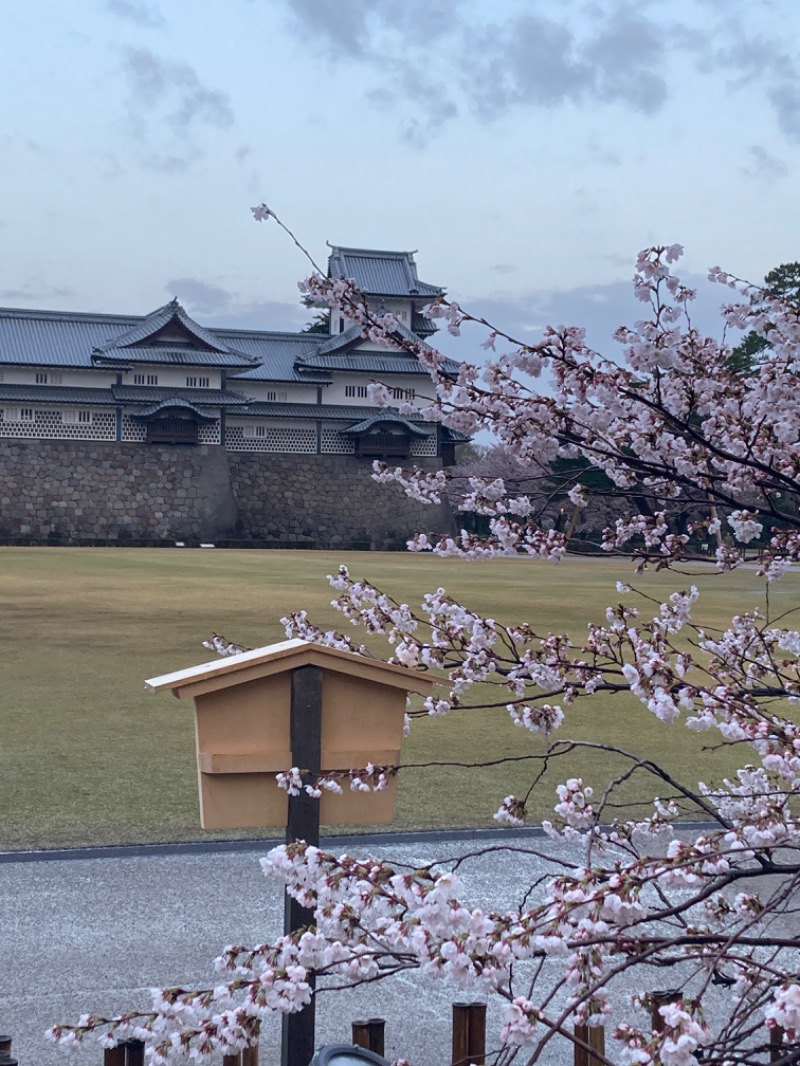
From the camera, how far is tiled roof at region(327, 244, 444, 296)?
38.0 m

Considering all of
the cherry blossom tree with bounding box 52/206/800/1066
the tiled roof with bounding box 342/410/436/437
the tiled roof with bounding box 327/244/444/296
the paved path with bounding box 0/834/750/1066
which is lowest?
the paved path with bounding box 0/834/750/1066

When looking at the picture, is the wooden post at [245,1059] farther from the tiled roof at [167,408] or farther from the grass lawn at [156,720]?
the tiled roof at [167,408]

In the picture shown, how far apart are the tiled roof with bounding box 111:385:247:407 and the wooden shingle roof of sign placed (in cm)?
3359

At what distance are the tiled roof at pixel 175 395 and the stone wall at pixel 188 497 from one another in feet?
5.26

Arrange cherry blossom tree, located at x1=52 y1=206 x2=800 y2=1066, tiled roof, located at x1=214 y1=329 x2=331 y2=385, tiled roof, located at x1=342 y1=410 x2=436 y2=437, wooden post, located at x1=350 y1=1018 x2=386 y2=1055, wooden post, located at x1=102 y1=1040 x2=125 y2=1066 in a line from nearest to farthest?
cherry blossom tree, located at x1=52 y1=206 x2=800 y2=1066, wooden post, located at x1=102 y1=1040 x2=125 y2=1066, wooden post, located at x1=350 y1=1018 x2=386 y2=1055, tiled roof, located at x1=214 y1=329 x2=331 y2=385, tiled roof, located at x1=342 y1=410 x2=436 y2=437

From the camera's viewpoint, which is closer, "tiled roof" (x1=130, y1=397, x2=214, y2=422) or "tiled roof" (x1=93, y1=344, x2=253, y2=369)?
"tiled roof" (x1=93, y1=344, x2=253, y2=369)

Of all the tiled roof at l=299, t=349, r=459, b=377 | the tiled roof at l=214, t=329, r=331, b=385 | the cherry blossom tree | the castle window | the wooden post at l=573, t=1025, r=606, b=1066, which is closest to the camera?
the cherry blossom tree

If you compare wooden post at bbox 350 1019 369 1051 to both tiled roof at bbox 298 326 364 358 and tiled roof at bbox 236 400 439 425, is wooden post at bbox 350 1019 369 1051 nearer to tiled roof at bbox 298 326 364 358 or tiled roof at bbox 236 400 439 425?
tiled roof at bbox 236 400 439 425

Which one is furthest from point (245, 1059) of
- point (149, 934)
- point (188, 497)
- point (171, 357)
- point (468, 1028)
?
point (188, 497)

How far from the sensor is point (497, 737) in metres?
7.50

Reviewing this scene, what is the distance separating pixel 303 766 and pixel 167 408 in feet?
110

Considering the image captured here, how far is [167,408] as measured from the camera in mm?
34875

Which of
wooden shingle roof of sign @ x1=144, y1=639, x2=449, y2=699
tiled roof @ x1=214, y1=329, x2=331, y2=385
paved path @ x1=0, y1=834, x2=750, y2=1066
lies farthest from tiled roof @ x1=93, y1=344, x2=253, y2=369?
wooden shingle roof of sign @ x1=144, y1=639, x2=449, y2=699

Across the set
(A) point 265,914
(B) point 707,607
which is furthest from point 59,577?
(A) point 265,914
